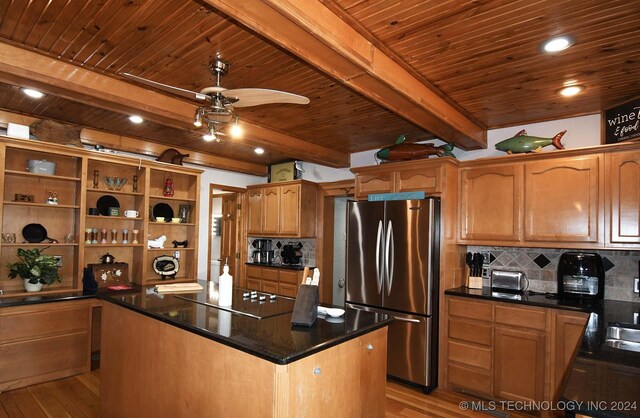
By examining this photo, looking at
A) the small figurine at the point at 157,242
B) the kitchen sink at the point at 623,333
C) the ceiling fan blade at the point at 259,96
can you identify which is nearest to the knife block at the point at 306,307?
the ceiling fan blade at the point at 259,96

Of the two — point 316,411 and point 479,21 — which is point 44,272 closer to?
point 316,411

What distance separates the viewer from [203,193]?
5.44 meters

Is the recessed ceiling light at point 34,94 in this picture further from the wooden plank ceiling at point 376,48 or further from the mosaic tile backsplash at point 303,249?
the mosaic tile backsplash at point 303,249

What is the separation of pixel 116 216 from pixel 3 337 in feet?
4.79

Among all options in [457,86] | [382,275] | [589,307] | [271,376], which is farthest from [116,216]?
[589,307]

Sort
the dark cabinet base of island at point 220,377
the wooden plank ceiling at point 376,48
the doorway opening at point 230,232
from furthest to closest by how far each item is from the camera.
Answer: the doorway opening at point 230,232, the wooden plank ceiling at point 376,48, the dark cabinet base of island at point 220,377

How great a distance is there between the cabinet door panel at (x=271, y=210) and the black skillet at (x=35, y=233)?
2.69 m

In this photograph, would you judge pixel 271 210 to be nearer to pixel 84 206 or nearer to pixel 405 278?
pixel 84 206

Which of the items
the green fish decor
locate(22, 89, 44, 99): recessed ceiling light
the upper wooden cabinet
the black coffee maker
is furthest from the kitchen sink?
locate(22, 89, 44, 99): recessed ceiling light

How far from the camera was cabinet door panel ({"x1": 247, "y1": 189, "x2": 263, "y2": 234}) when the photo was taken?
582 centimetres

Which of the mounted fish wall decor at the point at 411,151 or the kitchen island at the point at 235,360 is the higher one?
the mounted fish wall decor at the point at 411,151

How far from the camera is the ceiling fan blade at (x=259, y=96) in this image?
2080 mm

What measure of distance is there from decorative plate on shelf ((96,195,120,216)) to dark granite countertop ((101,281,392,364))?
1887mm

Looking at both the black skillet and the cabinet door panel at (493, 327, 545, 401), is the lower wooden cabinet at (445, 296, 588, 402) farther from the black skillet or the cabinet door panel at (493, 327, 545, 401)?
the black skillet
